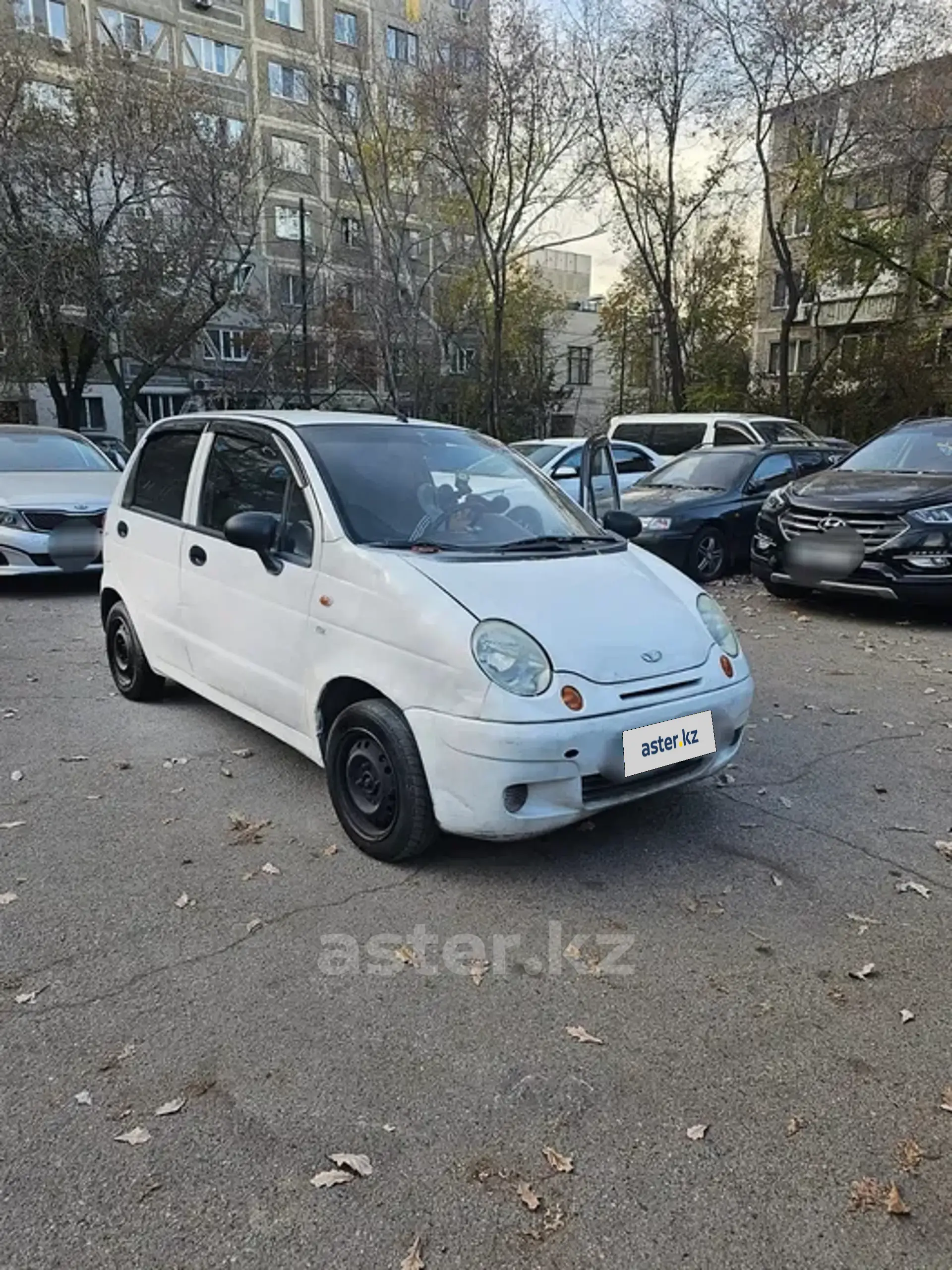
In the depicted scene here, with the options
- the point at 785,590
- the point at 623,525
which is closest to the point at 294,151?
the point at 785,590

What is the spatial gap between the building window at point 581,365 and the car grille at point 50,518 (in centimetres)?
3860

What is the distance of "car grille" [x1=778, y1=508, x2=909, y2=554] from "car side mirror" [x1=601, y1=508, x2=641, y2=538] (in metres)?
3.31

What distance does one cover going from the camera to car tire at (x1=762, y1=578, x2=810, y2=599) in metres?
7.73

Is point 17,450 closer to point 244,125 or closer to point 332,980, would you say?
point 332,980

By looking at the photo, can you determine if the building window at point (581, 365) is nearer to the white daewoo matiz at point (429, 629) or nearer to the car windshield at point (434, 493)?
the car windshield at point (434, 493)

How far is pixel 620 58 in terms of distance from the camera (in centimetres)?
1984

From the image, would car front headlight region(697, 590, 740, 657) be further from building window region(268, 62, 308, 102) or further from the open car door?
building window region(268, 62, 308, 102)

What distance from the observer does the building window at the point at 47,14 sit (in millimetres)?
29594

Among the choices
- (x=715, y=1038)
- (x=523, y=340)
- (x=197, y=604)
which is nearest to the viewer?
(x=715, y=1038)

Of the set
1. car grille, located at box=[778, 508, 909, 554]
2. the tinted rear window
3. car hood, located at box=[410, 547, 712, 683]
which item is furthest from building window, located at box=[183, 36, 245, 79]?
car hood, located at box=[410, 547, 712, 683]

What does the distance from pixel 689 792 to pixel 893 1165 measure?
203 centimetres

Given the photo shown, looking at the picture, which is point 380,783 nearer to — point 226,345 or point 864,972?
point 864,972

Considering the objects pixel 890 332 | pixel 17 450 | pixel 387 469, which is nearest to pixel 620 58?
pixel 890 332
